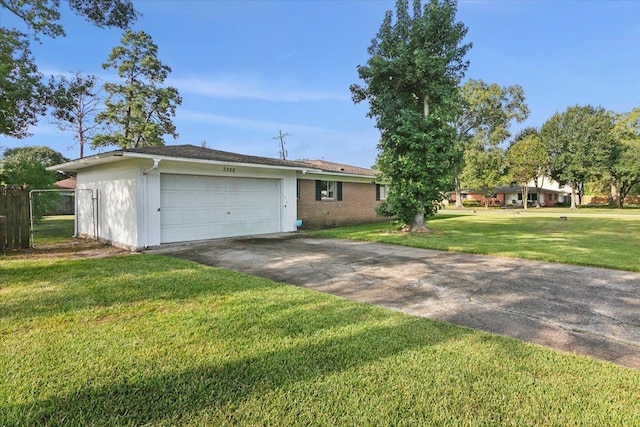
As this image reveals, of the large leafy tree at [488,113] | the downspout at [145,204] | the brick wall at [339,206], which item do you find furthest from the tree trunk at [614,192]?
the downspout at [145,204]

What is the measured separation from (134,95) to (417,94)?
21.6 metres

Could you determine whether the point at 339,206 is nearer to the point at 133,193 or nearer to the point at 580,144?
the point at 133,193

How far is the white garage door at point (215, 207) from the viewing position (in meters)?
10.3

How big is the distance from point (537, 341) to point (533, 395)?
1171mm

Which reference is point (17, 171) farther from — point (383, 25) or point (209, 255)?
point (383, 25)

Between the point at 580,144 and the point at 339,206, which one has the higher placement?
the point at 580,144

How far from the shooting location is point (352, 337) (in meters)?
3.43

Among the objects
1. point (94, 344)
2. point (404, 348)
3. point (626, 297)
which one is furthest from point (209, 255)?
point (626, 297)

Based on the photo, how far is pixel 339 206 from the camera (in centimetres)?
1731

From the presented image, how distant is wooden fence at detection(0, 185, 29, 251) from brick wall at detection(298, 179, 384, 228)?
9.28 m

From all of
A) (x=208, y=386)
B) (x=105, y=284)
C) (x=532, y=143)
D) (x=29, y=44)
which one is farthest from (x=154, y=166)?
(x=532, y=143)

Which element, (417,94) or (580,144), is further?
(580,144)

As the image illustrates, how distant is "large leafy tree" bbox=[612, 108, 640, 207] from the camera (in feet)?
121

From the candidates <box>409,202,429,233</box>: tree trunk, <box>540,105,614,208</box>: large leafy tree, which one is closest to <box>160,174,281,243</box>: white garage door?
<box>409,202,429,233</box>: tree trunk
